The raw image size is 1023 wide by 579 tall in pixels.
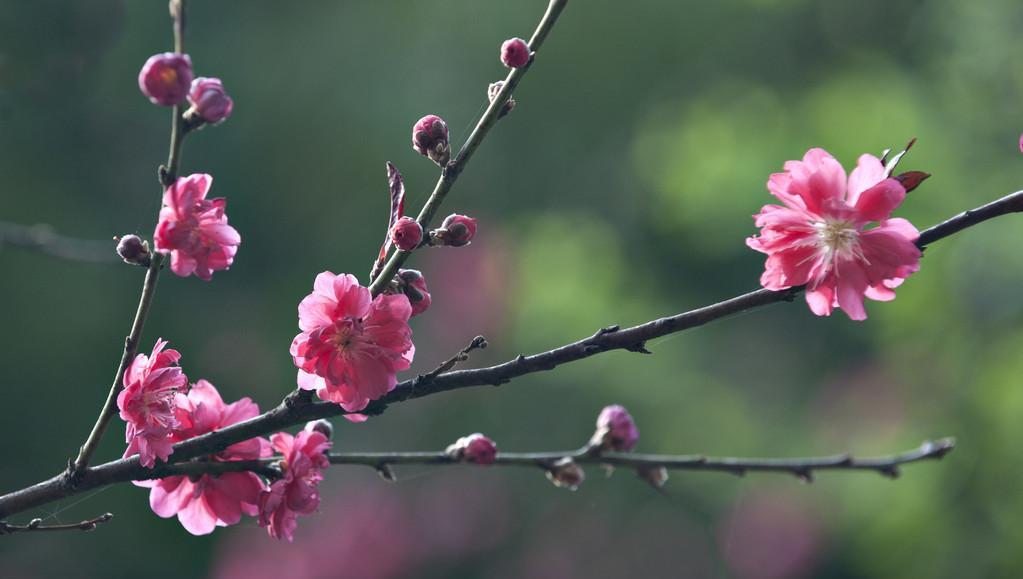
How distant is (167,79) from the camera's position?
96 cm

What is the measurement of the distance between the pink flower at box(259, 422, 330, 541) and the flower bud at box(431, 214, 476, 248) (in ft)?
0.93

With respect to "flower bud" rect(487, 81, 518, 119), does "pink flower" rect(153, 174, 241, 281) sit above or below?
below

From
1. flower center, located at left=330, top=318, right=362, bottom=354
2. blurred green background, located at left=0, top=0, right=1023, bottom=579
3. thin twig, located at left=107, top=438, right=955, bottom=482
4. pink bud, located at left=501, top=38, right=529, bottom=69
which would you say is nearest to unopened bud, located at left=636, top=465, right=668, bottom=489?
thin twig, located at left=107, top=438, right=955, bottom=482

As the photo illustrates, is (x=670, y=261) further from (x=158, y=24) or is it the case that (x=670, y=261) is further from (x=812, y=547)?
(x=158, y=24)

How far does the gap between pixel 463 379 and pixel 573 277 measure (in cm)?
473

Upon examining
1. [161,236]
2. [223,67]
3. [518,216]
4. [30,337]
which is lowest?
[161,236]

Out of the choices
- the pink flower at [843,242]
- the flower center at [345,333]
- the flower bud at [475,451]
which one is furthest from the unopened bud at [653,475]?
the flower center at [345,333]

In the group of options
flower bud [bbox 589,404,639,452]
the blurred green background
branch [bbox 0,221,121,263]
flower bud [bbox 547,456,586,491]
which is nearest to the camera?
flower bud [bbox 547,456,586,491]

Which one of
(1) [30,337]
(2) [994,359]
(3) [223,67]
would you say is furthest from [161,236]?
(3) [223,67]

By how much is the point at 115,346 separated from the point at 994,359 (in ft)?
15.2

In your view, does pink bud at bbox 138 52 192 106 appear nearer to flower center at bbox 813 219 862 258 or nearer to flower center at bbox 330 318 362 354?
flower center at bbox 330 318 362 354

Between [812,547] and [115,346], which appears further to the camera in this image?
[812,547]

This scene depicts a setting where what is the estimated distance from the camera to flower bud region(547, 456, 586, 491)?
1.27 metres

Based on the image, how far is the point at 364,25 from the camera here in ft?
24.0
